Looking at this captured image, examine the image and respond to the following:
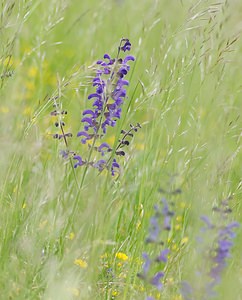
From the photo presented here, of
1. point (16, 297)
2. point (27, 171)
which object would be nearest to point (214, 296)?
point (16, 297)

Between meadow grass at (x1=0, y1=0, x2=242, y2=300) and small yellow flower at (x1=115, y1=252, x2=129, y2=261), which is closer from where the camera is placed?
meadow grass at (x1=0, y1=0, x2=242, y2=300)

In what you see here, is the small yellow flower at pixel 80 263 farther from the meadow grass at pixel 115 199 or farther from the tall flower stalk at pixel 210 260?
the tall flower stalk at pixel 210 260

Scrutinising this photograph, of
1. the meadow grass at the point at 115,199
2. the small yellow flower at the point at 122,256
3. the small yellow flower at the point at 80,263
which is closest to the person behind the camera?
the meadow grass at the point at 115,199

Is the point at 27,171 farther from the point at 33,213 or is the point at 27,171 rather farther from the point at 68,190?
the point at 33,213

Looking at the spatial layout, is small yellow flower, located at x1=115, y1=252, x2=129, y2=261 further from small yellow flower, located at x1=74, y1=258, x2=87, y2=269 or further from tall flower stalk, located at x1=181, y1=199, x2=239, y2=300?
tall flower stalk, located at x1=181, y1=199, x2=239, y2=300

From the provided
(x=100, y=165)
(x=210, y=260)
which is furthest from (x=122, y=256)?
(x=210, y=260)

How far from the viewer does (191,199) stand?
7.94 ft

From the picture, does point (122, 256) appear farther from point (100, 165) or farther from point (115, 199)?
point (100, 165)

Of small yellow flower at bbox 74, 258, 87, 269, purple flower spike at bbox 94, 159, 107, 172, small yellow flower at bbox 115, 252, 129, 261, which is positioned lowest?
small yellow flower at bbox 74, 258, 87, 269

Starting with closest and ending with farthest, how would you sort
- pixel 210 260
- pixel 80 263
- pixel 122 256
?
pixel 210 260
pixel 80 263
pixel 122 256

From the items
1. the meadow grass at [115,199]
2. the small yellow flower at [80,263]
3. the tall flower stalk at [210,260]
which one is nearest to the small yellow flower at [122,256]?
the meadow grass at [115,199]

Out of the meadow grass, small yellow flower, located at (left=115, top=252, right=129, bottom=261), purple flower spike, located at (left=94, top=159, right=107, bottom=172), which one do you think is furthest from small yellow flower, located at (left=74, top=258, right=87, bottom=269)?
purple flower spike, located at (left=94, top=159, right=107, bottom=172)

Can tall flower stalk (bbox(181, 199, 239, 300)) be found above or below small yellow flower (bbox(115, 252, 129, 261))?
above

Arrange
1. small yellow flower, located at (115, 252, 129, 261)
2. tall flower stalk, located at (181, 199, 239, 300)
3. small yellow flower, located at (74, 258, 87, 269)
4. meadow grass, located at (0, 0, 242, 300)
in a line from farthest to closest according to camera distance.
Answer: small yellow flower, located at (115, 252, 129, 261), small yellow flower, located at (74, 258, 87, 269), meadow grass, located at (0, 0, 242, 300), tall flower stalk, located at (181, 199, 239, 300)
